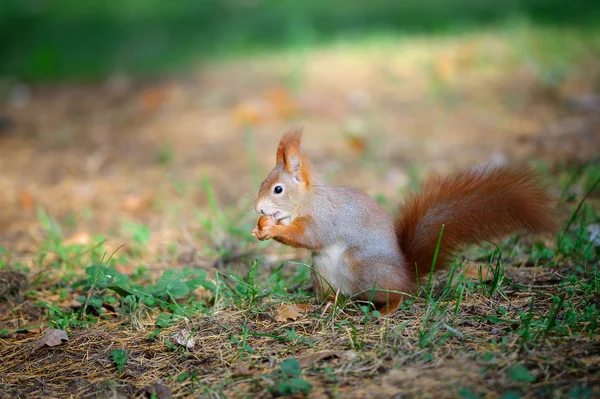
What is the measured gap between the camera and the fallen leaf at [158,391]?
1.71 meters

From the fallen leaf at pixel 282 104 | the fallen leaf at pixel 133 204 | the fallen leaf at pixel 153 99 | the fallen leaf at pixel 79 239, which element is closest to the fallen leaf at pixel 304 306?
the fallen leaf at pixel 79 239

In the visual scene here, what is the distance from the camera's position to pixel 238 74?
5.70 metres

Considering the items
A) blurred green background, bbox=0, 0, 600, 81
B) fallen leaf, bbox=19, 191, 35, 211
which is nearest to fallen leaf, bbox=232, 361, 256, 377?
fallen leaf, bbox=19, 191, 35, 211

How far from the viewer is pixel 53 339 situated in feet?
6.66

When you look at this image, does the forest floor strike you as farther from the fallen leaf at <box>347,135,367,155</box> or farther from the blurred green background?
the blurred green background

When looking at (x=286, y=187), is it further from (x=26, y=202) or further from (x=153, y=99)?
(x=153, y=99)

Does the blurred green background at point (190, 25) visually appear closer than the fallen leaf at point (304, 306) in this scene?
No

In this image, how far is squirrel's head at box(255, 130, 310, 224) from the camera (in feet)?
6.74

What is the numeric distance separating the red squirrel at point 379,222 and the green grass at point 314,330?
0.08m

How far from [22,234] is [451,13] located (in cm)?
641

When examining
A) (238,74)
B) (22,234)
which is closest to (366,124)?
(238,74)

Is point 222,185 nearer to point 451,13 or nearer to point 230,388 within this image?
point 230,388

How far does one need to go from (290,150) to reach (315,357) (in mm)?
638

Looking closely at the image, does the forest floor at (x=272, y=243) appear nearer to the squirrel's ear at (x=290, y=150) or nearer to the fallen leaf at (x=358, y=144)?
the fallen leaf at (x=358, y=144)
